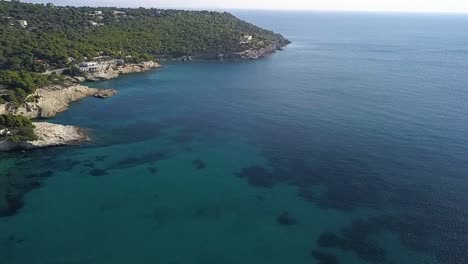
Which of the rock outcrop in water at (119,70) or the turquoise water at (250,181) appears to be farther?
the rock outcrop in water at (119,70)

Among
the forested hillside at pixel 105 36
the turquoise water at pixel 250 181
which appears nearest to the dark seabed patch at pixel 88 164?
the turquoise water at pixel 250 181

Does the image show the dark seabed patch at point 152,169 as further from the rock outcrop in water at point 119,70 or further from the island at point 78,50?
the rock outcrop in water at point 119,70

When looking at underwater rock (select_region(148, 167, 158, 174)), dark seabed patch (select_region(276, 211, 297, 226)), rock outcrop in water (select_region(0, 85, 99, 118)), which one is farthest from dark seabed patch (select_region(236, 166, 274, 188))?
→ rock outcrop in water (select_region(0, 85, 99, 118))

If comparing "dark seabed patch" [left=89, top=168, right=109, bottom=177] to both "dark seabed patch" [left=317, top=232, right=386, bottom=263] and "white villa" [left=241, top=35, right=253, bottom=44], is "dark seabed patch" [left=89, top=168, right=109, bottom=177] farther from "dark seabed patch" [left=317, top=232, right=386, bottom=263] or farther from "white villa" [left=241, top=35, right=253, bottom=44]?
"white villa" [left=241, top=35, right=253, bottom=44]

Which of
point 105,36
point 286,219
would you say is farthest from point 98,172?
point 105,36

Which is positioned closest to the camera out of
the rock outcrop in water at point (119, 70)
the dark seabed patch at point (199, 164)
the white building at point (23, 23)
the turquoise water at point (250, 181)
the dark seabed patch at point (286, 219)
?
the turquoise water at point (250, 181)

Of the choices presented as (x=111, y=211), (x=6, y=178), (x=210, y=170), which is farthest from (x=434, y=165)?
(x=6, y=178)
